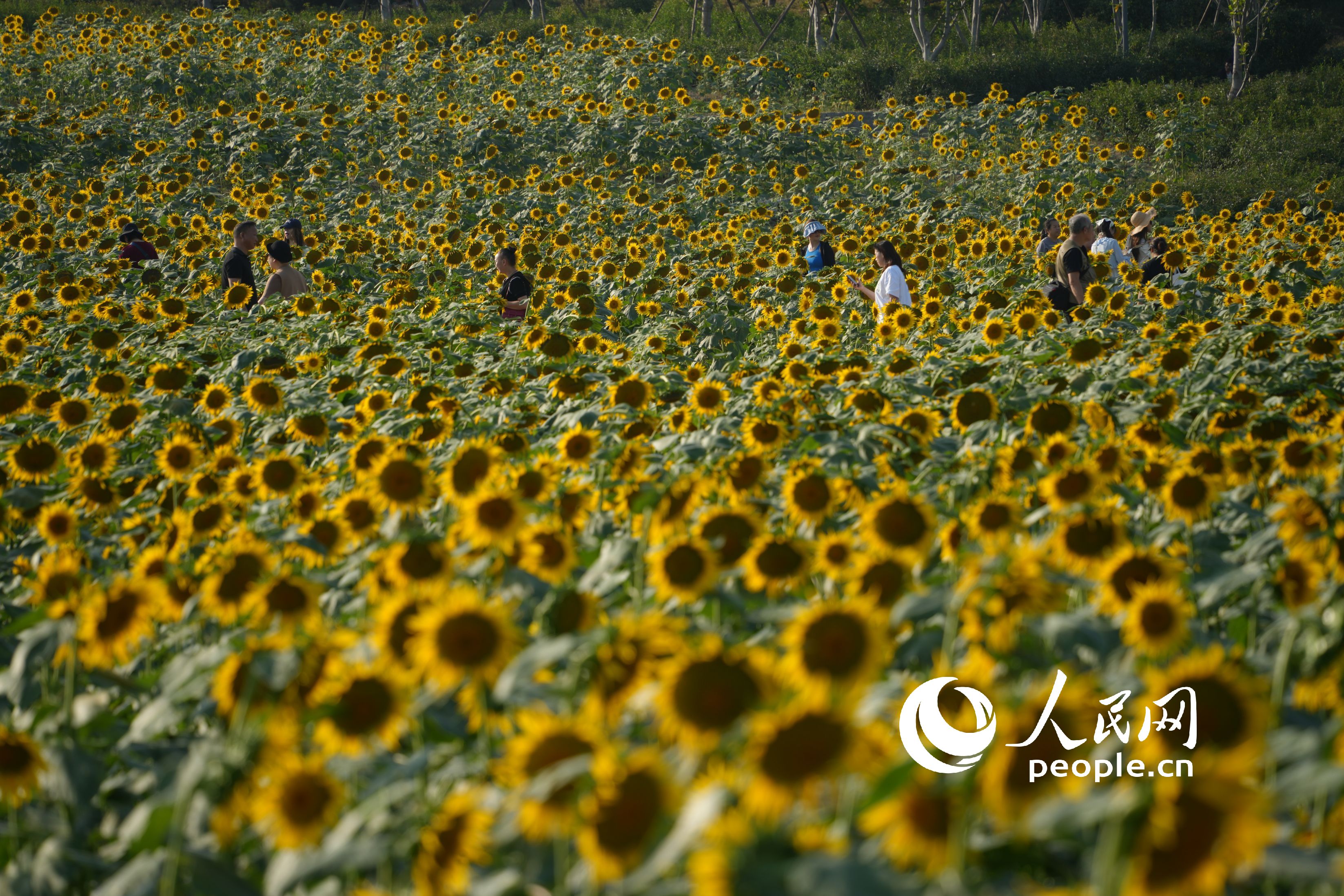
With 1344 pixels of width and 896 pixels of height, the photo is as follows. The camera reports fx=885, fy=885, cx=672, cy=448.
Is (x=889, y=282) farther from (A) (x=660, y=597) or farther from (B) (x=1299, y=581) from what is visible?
(A) (x=660, y=597)

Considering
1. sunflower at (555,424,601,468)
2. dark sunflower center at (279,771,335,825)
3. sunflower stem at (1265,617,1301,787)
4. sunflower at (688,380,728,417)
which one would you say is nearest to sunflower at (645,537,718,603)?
dark sunflower center at (279,771,335,825)

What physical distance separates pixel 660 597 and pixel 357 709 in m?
0.77

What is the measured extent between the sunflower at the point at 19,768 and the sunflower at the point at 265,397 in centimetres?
288

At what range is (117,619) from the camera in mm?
2465

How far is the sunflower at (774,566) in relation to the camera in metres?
2.39

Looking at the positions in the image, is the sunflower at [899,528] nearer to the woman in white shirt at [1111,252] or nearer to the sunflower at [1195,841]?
the sunflower at [1195,841]

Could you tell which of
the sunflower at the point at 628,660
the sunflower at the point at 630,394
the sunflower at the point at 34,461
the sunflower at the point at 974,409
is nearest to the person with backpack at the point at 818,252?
the sunflower at the point at 630,394

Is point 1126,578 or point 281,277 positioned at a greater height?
point 281,277

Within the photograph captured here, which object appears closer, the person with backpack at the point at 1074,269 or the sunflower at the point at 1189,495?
the sunflower at the point at 1189,495

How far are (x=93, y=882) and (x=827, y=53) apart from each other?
28760mm

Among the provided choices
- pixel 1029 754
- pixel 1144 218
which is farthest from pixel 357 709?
pixel 1144 218

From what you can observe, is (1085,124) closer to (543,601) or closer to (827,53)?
(827,53)

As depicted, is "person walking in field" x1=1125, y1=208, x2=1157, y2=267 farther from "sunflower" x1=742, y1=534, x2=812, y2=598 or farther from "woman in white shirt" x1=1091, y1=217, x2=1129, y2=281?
"sunflower" x1=742, y1=534, x2=812, y2=598

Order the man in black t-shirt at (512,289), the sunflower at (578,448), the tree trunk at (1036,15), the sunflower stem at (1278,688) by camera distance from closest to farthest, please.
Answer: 1. the sunflower stem at (1278,688)
2. the sunflower at (578,448)
3. the man in black t-shirt at (512,289)
4. the tree trunk at (1036,15)
